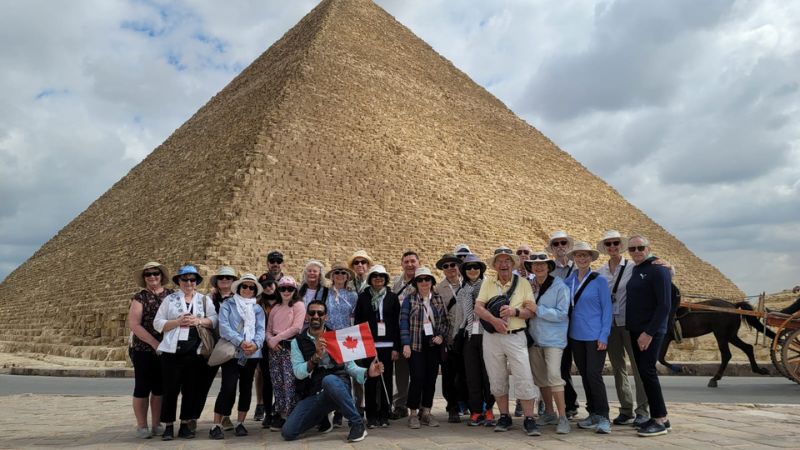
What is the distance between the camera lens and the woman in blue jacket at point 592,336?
5.38 m

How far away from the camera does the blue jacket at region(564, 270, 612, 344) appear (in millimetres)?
5414

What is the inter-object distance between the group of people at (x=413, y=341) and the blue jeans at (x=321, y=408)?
0.01 m

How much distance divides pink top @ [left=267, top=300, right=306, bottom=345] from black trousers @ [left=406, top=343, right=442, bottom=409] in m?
1.15

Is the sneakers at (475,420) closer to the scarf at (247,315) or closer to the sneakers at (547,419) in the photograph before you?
the sneakers at (547,419)

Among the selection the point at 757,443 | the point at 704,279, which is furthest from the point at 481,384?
the point at 704,279

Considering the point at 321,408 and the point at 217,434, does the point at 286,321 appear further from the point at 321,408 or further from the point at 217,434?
the point at 217,434

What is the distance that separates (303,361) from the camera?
18.3 feet

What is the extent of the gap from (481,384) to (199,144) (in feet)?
87.3

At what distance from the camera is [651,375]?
5219mm

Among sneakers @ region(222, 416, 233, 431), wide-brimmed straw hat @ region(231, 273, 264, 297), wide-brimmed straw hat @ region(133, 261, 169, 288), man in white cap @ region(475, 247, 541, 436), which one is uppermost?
wide-brimmed straw hat @ region(133, 261, 169, 288)

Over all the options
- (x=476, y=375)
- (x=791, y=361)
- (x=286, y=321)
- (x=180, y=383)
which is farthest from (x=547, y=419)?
(x=791, y=361)

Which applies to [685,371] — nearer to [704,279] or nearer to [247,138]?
[247,138]

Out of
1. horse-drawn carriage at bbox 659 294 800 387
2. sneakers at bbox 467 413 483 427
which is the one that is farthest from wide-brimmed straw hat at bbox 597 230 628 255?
horse-drawn carriage at bbox 659 294 800 387

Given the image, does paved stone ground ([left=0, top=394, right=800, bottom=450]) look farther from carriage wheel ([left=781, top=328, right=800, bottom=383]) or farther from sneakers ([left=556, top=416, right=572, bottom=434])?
carriage wheel ([left=781, top=328, right=800, bottom=383])
